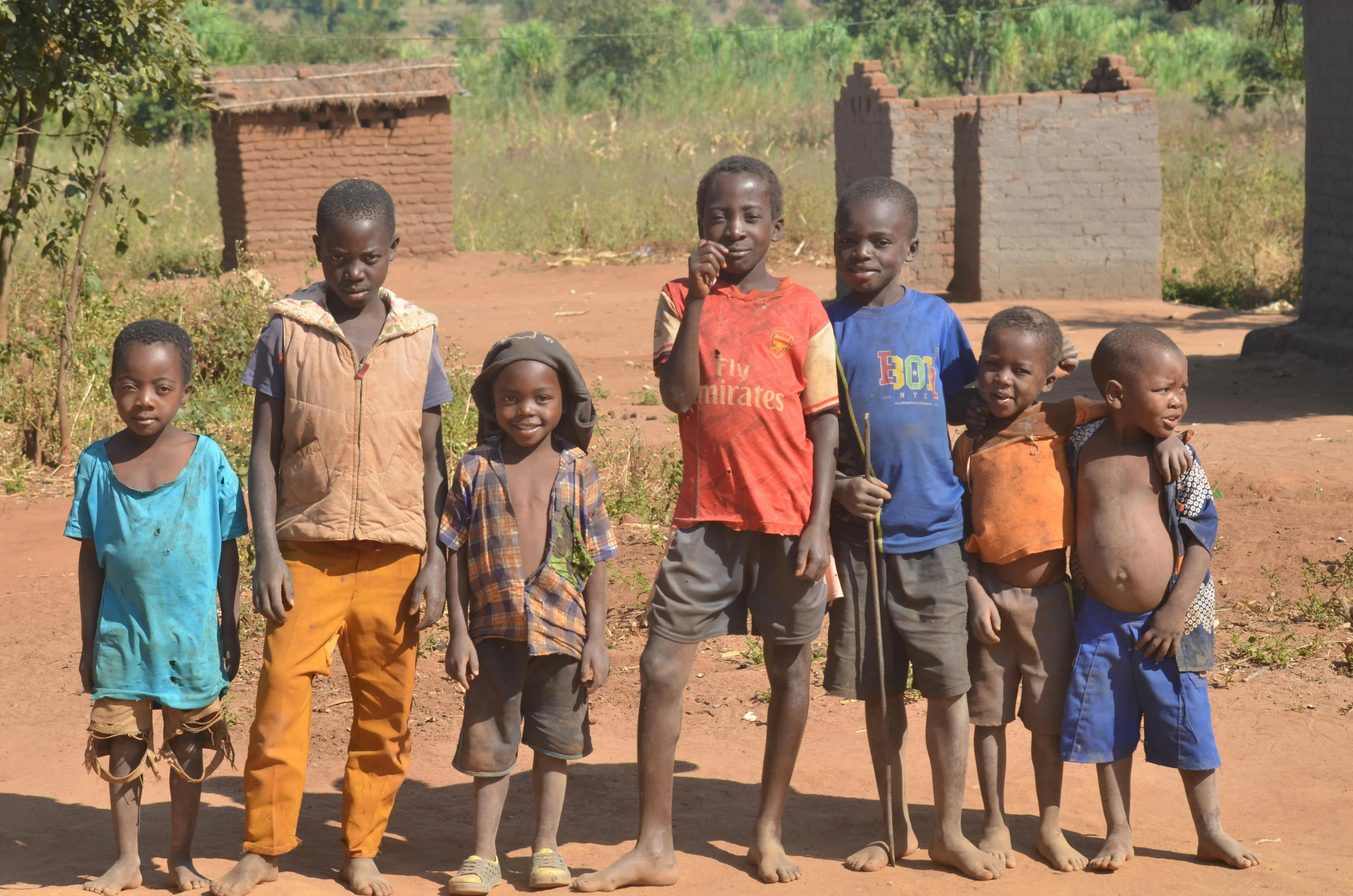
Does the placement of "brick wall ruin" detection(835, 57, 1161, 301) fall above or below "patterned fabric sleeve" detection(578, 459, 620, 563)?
above

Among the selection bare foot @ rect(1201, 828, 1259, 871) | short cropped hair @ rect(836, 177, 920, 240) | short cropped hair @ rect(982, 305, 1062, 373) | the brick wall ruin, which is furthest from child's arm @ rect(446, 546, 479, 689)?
the brick wall ruin

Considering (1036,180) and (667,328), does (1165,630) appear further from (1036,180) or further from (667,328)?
(1036,180)

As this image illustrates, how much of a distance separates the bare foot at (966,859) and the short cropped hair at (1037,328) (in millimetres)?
1090

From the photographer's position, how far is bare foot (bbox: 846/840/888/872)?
10.0ft

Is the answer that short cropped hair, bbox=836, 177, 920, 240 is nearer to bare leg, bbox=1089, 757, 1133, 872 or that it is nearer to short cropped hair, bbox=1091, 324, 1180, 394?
short cropped hair, bbox=1091, 324, 1180, 394

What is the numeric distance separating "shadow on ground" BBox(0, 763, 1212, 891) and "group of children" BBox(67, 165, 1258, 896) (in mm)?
189

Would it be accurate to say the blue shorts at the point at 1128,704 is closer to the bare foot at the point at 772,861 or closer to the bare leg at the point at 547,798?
the bare foot at the point at 772,861

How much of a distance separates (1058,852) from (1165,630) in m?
0.56

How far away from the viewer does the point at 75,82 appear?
245 inches

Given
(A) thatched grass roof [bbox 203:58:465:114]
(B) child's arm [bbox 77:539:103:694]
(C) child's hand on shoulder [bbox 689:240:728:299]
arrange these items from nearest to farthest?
(C) child's hand on shoulder [bbox 689:240:728:299] < (B) child's arm [bbox 77:539:103:694] < (A) thatched grass roof [bbox 203:58:465:114]

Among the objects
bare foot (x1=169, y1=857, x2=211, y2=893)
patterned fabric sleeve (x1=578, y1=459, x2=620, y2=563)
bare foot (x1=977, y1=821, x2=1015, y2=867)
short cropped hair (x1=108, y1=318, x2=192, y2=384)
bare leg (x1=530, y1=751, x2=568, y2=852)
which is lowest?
bare foot (x1=977, y1=821, x2=1015, y2=867)

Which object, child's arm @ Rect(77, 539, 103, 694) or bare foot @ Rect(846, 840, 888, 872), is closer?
child's arm @ Rect(77, 539, 103, 694)

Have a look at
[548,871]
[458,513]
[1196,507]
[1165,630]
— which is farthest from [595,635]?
[1196,507]

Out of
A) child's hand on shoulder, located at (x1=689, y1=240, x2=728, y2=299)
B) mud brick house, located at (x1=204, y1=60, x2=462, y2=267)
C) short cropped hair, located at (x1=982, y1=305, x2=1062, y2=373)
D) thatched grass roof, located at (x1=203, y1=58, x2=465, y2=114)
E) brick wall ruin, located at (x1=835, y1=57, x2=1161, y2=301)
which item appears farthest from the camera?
mud brick house, located at (x1=204, y1=60, x2=462, y2=267)
